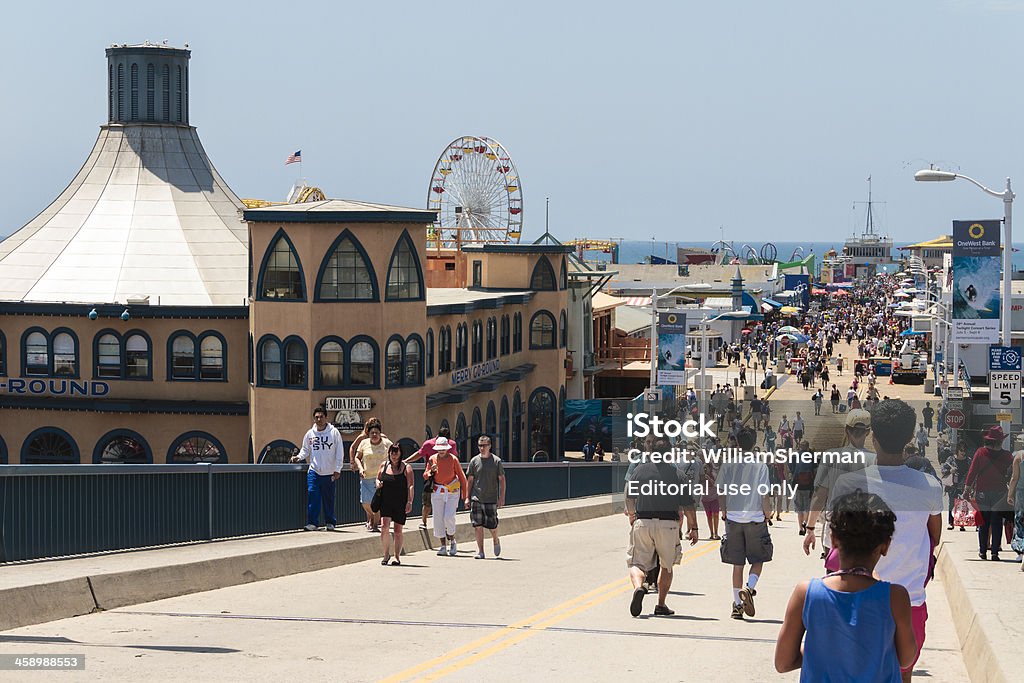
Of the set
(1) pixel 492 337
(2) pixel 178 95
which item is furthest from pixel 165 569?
(2) pixel 178 95

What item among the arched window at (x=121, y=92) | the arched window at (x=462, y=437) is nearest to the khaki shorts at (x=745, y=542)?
the arched window at (x=462, y=437)

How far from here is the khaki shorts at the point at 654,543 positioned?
13711mm

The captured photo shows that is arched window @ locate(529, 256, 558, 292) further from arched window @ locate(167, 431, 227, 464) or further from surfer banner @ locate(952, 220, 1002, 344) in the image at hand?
surfer banner @ locate(952, 220, 1002, 344)

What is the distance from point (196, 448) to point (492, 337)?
42.4 ft

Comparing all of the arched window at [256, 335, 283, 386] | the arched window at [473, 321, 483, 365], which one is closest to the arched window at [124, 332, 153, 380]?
the arched window at [256, 335, 283, 386]

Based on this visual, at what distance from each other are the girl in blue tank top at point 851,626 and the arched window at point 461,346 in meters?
40.0

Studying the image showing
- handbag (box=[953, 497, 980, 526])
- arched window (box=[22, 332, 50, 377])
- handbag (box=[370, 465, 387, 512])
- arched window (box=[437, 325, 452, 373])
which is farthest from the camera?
arched window (box=[437, 325, 452, 373])

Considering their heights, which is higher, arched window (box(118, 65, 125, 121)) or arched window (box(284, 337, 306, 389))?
arched window (box(118, 65, 125, 121))

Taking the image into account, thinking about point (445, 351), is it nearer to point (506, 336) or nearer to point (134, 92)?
point (506, 336)

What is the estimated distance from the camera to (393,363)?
131 ft

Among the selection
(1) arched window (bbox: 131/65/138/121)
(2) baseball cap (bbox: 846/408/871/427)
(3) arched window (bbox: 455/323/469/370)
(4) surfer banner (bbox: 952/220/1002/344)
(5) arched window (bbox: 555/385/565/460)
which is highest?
(1) arched window (bbox: 131/65/138/121)

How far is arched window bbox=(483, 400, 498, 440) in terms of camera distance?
49938mm

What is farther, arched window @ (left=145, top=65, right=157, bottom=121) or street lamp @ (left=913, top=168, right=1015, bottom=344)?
arched window @ (left=145, top=65, right=157, bottom=121)

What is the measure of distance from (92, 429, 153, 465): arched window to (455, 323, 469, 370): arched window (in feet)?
31.4
